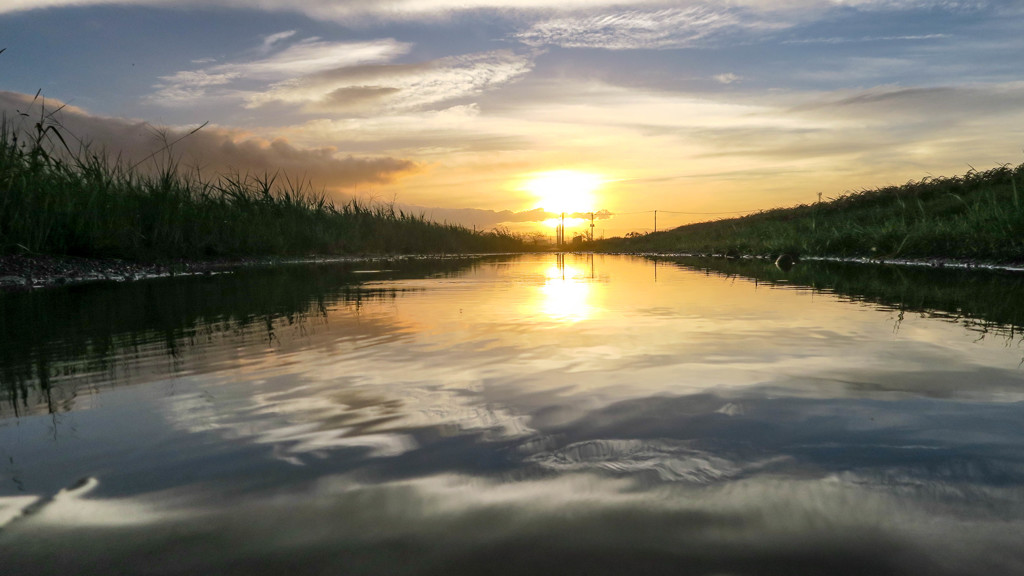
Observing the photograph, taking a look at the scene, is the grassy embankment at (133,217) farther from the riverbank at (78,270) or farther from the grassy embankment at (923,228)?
the grassy embankment at (923,228)

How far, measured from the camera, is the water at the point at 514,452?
1.55 m

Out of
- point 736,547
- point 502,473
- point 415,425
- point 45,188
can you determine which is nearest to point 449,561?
point 502,473

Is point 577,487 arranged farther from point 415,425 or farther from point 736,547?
point 415,425

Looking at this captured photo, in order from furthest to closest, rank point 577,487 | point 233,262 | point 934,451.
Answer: point 233,262, point 934,451, point 577,487

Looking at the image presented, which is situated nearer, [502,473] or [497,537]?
[497,537]

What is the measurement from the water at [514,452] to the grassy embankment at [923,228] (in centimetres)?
917

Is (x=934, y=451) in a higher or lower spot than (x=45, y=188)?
lower

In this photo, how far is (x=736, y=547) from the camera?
5.06 feet

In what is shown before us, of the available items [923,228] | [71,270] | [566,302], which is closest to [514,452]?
[566,302]

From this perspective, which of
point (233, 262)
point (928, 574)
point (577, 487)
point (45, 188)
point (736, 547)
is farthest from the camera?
point (233, 262)

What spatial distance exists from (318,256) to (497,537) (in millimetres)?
20757

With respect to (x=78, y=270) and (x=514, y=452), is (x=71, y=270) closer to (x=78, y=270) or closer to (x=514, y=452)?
(x=78, y=270)

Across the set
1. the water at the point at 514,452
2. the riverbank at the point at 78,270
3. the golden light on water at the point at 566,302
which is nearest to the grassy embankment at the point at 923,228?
the golden light on water at the point at 566,302

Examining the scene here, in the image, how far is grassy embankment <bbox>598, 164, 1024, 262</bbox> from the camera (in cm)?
1195
